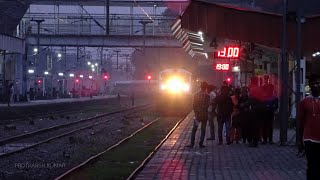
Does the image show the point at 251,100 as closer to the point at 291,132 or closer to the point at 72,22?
the point at 291,132

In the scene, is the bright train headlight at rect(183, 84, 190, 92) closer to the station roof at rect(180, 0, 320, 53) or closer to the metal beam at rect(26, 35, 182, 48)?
the metal beam at rect(26, 35, 182, 48)

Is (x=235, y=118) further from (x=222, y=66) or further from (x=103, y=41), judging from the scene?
(x=103, y=41)

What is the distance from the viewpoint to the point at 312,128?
9500 millimetres

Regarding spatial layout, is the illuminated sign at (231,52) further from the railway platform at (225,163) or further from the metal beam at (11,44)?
the metal beam at (11,44)

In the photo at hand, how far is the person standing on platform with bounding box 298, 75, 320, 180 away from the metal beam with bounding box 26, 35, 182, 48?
5683 centimetres

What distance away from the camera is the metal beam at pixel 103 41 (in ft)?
219

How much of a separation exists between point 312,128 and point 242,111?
10536mm

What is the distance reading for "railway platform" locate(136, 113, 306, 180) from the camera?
1338 cm

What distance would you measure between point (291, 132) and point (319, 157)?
15.6m

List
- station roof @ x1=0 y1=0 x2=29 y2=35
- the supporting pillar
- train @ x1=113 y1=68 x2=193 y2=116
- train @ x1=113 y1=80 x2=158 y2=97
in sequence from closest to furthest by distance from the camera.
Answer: the supporting pillar, train @ x1=113 y1=68 x2=193 y2=116, station roof @ x1=0 y1=0 x2=29 y2=35, train @ x1=113 y1=80 x2=158 y2=97

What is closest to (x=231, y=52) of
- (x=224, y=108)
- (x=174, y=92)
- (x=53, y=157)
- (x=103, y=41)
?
(x=224, y=108)

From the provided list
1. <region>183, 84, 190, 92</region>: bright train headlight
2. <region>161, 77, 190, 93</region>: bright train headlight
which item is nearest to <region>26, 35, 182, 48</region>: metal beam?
<region>183, 84, 190, 92</region>: bright train headlight

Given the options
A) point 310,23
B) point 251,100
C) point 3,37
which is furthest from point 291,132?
point 3,37

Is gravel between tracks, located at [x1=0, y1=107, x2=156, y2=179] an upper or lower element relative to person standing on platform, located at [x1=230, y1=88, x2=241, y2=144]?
lower
